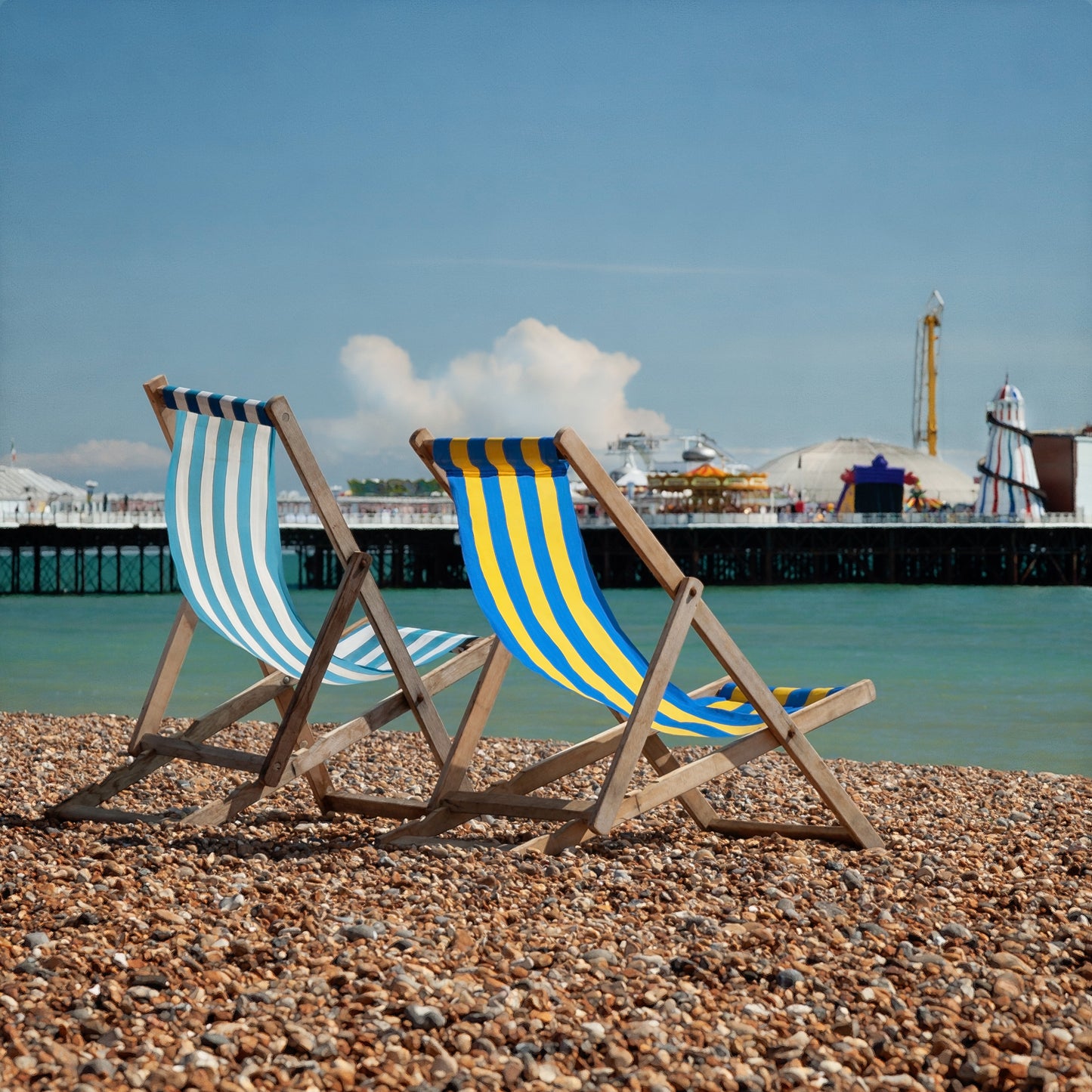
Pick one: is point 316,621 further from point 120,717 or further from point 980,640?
point 120,717

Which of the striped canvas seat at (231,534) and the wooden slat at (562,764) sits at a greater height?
the striped canvas seat at (231,534)

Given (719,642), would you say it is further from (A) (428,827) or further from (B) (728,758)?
(A) (428,827)

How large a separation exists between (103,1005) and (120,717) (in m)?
3.81

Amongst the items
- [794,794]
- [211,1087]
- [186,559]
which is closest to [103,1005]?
[211,1087]

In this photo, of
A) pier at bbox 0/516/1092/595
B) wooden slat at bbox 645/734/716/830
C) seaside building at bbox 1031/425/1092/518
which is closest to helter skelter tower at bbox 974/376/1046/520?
seaside building at bbox 1031/425/1092/518

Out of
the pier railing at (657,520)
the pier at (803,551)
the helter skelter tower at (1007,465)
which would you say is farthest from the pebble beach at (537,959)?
the helter skelter tower at (1007,465)

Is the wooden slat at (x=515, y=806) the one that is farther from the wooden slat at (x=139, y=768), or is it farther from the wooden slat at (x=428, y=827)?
the wooden slat at (x=139, y=768)

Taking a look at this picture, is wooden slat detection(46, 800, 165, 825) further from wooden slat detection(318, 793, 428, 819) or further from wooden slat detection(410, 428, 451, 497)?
wooden slat detection(410, 428, 451, 497)

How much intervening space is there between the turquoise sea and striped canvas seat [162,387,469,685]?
395 centimetres

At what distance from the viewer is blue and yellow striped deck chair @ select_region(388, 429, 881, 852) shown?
2.40 metres

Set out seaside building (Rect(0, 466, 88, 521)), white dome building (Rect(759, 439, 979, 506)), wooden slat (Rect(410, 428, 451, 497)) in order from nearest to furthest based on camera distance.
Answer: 1. wooden slat (Rect(410, 428, 451, 497))
2. seaside building (Rect(0, 466, 88, 521))
3. white dome building (Rect(759, 439, 979, 506))

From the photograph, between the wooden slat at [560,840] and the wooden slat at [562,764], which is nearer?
the wooden slat at [560,840]

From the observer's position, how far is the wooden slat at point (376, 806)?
111 inches

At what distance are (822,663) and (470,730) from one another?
42.0 feet
